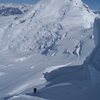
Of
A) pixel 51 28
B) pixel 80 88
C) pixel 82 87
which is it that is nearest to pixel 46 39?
pixel 51 28

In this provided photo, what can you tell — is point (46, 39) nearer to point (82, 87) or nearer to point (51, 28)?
point (51, 28)

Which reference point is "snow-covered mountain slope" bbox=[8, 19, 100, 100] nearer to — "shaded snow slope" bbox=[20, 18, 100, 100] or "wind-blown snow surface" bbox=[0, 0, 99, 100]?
"shaded snow slope" bbox=[20, 18, 100, 100]

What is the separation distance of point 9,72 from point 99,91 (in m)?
54.4

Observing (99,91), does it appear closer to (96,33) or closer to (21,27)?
(96,33)

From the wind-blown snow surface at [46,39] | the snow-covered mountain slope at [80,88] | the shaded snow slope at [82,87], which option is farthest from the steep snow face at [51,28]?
the snow-covered mountain slope at [80,88]

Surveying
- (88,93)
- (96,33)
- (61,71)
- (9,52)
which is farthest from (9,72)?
(88,93)

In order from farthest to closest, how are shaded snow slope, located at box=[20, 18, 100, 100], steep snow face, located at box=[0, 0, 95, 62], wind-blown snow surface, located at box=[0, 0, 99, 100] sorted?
steep snow face, located at box=[0, 0, 95, 62] < wind-blown snow surface, located at box=[0, 0, 99, 100] < shaded snow slope, located at box=[20, 18, 100, 100]

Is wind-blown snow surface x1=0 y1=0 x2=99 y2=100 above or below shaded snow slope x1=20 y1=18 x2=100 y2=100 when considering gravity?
above

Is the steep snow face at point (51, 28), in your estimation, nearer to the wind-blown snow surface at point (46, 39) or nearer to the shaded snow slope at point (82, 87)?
the wind-blown snow surface at point (46, 39)

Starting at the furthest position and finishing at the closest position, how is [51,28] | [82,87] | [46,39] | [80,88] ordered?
[51,28] → [46,39] → [82,87] → [80,88]

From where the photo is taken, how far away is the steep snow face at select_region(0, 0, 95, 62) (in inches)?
4092

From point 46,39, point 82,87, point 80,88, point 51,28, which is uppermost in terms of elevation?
point 51,28

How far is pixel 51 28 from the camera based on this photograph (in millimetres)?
115375

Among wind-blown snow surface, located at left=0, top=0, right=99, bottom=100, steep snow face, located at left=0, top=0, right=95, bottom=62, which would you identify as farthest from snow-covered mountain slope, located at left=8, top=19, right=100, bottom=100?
steep snow face, located at left=0, top=0, right=95, bottom=62
